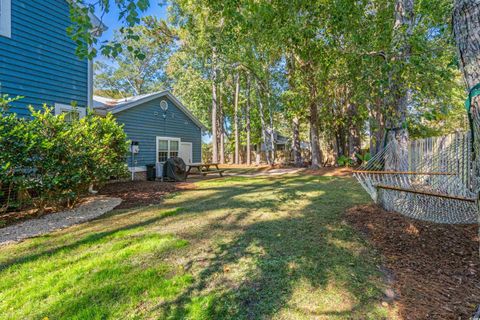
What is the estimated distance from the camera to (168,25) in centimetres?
1603

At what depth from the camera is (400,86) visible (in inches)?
158

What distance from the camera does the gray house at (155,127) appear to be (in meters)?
9.00

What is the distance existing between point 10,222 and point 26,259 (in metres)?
1.90

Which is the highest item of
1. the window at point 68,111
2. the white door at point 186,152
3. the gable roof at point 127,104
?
the gable roof at point 127,104

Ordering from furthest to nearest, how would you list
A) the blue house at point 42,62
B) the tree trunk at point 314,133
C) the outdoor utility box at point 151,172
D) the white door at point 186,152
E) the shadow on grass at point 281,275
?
the tree trunk at point 314,133
the white door at point 186,152
the outdoor utility box at point 151,172
the blue house at point 42,62
the shadow on grass at point 281,275

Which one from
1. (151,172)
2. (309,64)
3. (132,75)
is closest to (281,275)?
(151,172)

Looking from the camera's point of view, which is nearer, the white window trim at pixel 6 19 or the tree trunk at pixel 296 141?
the white window trim at pixel 6 19

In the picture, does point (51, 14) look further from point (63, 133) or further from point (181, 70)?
point (181, 70)

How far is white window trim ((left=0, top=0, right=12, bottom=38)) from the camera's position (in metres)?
5.48

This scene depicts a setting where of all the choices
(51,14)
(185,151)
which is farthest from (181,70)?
(51,14)

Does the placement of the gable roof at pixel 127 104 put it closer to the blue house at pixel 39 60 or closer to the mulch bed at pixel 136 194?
the blue house at pixel 39 60

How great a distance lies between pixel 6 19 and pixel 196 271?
23.4 ft

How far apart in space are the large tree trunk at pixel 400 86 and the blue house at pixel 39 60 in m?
7.07

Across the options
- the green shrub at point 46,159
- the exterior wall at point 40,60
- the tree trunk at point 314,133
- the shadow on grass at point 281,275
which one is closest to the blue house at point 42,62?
the exterior wall at point 40,60
